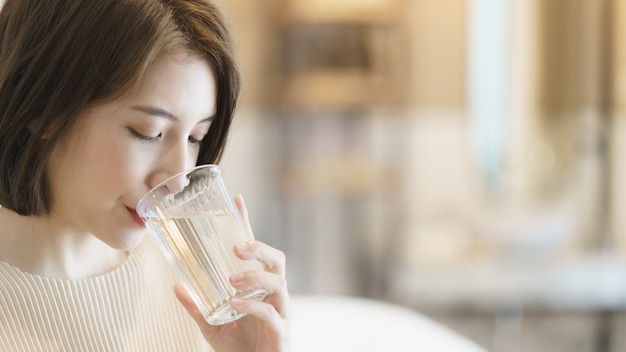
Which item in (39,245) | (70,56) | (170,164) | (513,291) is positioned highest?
(70,56)

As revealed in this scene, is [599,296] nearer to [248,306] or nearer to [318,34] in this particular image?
→ [318,34]

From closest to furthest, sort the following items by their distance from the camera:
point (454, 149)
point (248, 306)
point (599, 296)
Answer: point (248, 306) < point (599, 296) < point (454, 149)

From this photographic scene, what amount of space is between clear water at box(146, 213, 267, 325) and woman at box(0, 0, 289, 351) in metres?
0.03

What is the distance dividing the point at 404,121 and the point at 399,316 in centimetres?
191

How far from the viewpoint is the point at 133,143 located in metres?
1.01

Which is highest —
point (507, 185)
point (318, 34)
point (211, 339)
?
point (318, 34)

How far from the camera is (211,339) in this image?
1.17 meters

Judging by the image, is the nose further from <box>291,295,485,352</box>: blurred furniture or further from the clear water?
<box>291,295,485,352</box>: blurred furniture

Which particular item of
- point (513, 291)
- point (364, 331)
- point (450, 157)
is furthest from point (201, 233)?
point (450, 157)

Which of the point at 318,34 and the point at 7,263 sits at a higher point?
the point at 318,34

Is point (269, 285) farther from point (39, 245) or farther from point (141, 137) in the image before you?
point (39, 245)

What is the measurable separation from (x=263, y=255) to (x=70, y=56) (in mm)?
314

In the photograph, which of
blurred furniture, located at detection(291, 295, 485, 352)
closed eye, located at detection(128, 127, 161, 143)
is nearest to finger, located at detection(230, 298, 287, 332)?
closed eye, located at detection(128, 127, 161, 143)

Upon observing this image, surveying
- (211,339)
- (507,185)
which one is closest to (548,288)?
(507,185)
